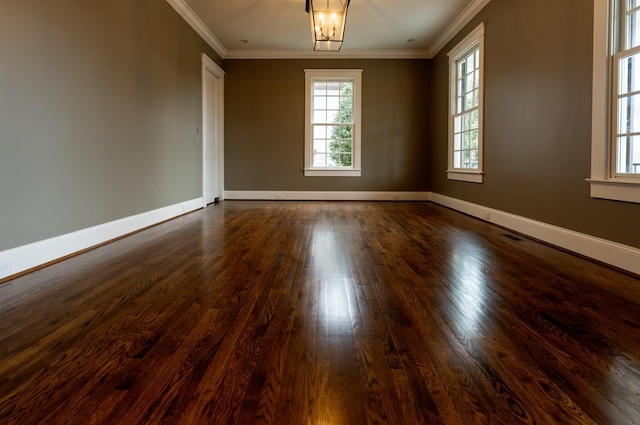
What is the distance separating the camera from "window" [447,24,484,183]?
5354 mm

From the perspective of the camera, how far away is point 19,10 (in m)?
2.59

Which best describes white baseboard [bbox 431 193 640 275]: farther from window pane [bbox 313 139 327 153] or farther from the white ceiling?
window pane [bbox 313 139 327 153]

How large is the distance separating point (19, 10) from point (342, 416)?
10.3 ft

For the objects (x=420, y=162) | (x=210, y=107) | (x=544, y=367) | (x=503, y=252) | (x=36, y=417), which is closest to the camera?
(x=36, y=417)

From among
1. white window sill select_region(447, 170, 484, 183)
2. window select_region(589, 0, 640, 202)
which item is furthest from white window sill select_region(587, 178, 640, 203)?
white window sill select_region(447, 170, 484, 183)

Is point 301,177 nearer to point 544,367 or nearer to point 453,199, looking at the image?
point 453,199

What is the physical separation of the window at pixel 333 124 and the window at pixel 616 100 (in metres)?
5.18

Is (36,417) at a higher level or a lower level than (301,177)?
lower

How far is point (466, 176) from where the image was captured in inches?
230

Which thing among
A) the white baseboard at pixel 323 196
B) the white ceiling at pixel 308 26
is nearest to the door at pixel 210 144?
the white baseboard at pixel 323 196

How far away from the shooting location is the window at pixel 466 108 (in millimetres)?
5354

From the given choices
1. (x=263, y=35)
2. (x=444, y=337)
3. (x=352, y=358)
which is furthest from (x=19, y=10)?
(x=263, y=35)

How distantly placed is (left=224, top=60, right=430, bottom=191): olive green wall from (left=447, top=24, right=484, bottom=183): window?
1.37 meters

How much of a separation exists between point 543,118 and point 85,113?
415cm
